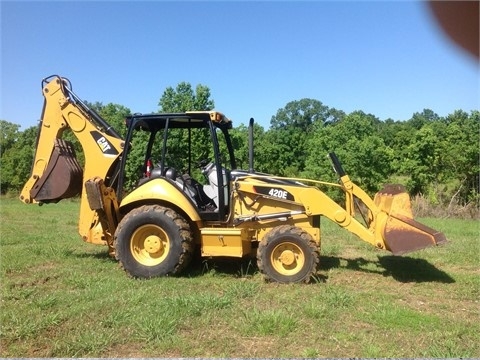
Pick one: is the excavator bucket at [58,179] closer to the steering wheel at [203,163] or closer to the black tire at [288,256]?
the steering wheel at [203,163]

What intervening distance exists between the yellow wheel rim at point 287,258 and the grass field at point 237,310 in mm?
291

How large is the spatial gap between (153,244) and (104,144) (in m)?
2.01

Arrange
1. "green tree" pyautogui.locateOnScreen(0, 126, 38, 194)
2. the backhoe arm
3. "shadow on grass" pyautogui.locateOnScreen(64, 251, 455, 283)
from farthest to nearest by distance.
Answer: "green tree" pyautogui.locateOnScreen(0, 126, 38, 194) < the backhoe arm < "shadow on grass" pyautogui.locateOnScreen(64, 251, 455, 283)

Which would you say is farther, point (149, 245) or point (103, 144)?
point (103, 144)

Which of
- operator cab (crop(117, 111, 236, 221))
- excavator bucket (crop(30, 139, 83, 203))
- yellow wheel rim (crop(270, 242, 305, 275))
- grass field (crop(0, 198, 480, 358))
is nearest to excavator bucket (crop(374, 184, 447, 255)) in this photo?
grass field (crop(0, 198, 480, 358))

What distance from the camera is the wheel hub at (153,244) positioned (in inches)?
261

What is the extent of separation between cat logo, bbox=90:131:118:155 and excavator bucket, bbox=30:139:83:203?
552 mm

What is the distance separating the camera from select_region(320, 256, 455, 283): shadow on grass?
6.70 m

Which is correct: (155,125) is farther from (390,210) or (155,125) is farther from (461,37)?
(461,37)

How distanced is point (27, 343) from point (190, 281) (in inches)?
99.0

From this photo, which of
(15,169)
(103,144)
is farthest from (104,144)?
(15,169)

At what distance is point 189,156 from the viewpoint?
25.1 feet

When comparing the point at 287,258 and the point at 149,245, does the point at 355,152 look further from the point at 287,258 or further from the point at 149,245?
the point at 149,245

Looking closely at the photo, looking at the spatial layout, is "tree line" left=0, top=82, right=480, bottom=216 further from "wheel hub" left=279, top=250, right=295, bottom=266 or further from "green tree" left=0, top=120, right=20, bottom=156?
"wheel hub" left=279, top=250, right=295, bottom=266
